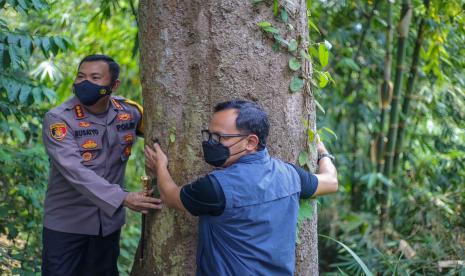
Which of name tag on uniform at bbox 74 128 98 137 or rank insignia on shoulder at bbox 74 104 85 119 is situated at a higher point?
rank insignia on shoulder at bbox 74 104 85 119

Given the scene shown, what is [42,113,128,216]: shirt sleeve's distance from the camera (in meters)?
2.88

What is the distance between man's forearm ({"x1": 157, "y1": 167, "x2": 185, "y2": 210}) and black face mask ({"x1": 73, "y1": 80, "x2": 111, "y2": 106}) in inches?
28.0

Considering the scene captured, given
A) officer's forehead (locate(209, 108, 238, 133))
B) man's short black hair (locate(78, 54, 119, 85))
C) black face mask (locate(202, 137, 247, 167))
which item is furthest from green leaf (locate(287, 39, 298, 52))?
man's short black hair (locate(78, 54, 119, 85))

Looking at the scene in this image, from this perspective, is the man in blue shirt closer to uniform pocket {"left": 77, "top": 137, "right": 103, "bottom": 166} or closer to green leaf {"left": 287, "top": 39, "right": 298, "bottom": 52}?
green leaf {"left": 287, "top": 39, "right": 298, "bottom": 52}

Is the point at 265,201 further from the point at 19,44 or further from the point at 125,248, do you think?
the point at 125,248

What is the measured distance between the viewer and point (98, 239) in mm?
3326

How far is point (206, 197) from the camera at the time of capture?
2.22 meters

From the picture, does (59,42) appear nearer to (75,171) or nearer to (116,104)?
(116,104)

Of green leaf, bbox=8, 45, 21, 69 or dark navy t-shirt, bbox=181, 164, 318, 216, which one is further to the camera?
green leaf, bbox=8, 45, 21, 69

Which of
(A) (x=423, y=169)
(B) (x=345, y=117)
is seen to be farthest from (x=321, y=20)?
(A) (x=423, y=169)

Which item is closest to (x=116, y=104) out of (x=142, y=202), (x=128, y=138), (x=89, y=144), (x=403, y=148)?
(x=128, y=138)

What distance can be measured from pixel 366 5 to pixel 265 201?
12.9 ft

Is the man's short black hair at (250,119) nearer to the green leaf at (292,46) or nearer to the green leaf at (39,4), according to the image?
the green leaf at (292,46)

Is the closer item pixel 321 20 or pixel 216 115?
pixel 216 115
